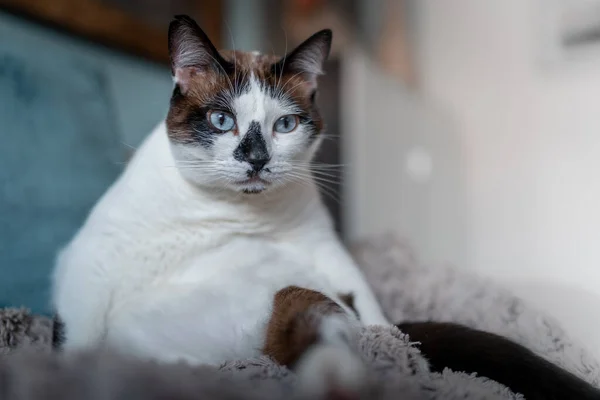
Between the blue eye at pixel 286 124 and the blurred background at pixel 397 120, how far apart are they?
30 cm

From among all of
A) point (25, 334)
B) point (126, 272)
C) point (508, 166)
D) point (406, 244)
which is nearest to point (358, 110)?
point (406, 244)

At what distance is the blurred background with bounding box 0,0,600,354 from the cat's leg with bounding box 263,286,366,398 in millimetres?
595

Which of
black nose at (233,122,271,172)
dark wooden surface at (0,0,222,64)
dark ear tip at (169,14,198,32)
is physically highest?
dark wooden surface at (0,0,222,64)

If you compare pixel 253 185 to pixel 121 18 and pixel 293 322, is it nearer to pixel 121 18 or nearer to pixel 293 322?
pixel 293 322

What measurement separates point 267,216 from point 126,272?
294mm

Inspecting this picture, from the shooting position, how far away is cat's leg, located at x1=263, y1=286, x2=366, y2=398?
55 cm

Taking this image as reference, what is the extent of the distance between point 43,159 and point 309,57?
30.8 inches

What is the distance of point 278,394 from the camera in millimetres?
579

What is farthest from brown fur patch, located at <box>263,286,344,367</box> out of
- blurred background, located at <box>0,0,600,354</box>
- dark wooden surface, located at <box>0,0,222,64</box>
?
dark wooden surface, located at <box>0,0,222,64</box>

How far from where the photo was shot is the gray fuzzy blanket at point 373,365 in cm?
55

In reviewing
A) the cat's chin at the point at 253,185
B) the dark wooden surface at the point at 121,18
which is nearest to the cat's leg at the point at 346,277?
the cat's chin at the point at 253,185

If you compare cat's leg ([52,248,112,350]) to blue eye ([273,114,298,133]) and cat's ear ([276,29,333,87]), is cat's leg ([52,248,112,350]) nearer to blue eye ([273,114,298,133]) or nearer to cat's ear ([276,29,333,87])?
blue eye ([273,114,298,133])

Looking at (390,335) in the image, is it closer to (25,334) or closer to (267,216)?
Result: (267,216)

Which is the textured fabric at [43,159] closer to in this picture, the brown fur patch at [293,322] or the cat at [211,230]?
the cat at [211,230]
